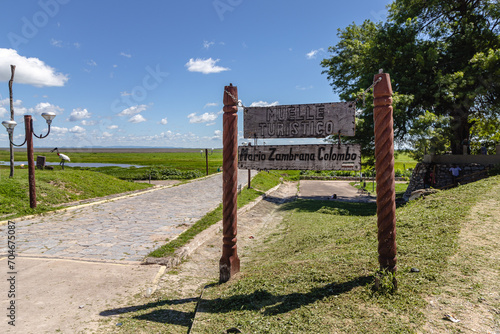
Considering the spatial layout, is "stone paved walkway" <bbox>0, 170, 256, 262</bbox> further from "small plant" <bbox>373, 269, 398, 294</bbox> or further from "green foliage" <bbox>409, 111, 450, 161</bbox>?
"green foliage" <bbox>409, 111, 450, 161</bbox>

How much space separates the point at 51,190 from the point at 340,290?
12.1 m

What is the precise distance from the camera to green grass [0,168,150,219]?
993cm

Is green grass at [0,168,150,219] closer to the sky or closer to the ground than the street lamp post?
closer to the ground

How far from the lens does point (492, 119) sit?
17188 millimetres

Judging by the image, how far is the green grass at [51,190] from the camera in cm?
993

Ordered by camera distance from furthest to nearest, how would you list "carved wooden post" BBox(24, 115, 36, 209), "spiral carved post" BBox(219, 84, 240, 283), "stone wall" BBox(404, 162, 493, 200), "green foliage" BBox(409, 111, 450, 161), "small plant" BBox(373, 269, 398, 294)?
1. "stone wall" BBox(404, 162, 493, 200)
2. "green foliage" BBox(409, 111, 450, 161)
3. "carved wooden post" BBox(24, 115, 36, 209)
4. "spiral carved post" BBox(219, 84, 240, 283)
5. "small plant" BBox(373, 269, 398, 294)

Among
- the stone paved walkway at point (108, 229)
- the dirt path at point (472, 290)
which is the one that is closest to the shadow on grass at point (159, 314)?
the stone paved walkway at point (108, 229)

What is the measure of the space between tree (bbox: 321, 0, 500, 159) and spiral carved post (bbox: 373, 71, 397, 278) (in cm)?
1142

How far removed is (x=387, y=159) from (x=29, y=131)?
36.8 ft

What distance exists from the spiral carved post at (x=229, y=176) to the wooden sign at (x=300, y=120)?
12.7 inches

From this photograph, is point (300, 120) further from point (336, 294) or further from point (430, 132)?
point (430, 132)

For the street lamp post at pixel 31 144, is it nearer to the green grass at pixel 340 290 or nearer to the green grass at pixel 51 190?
the green grass at pixel 51 190

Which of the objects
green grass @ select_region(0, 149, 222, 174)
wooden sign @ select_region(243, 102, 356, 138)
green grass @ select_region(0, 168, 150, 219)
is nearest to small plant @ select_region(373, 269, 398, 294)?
wooden sign @ select_region(243, 102, 356, 138)

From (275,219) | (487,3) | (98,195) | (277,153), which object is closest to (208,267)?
(277,153)
